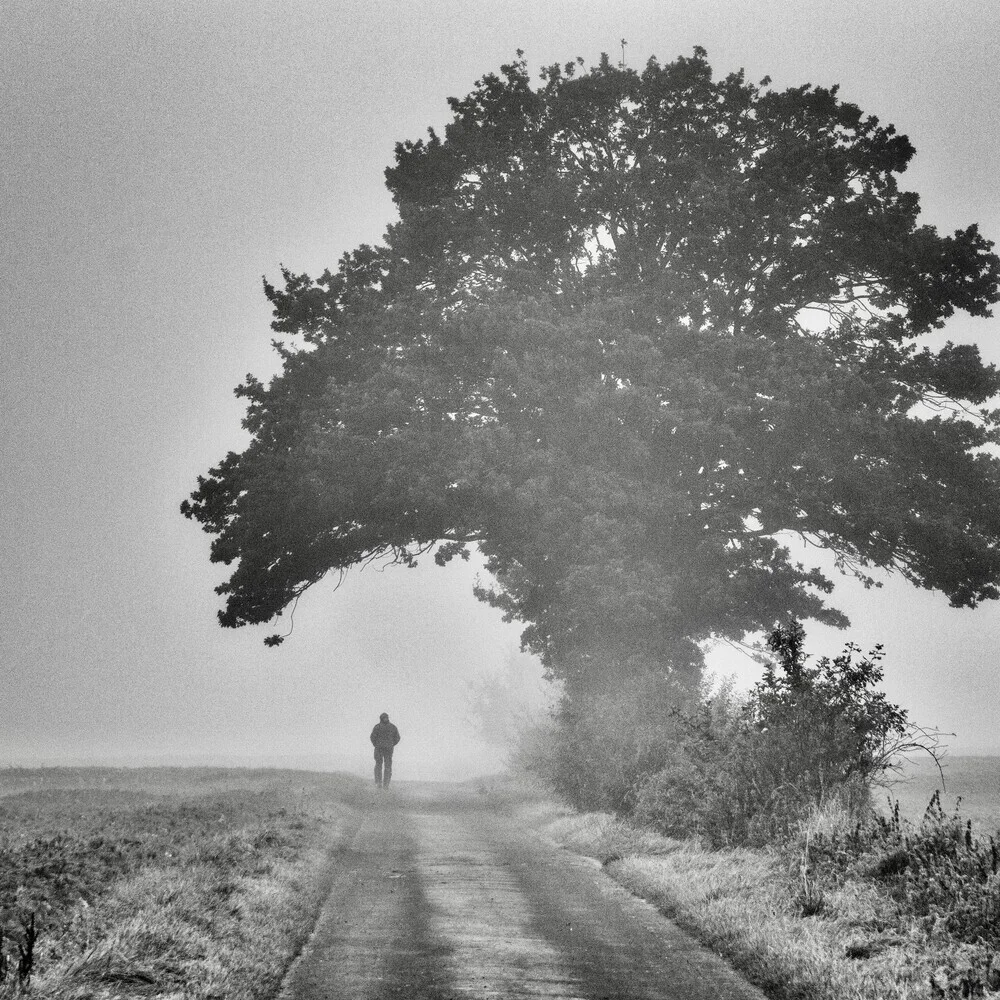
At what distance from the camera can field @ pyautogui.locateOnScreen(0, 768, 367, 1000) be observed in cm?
668

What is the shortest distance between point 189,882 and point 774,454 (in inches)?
753

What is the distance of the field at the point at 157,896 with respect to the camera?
6683mm

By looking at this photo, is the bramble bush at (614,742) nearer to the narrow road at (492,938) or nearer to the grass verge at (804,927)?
the narrow road at (492,938)

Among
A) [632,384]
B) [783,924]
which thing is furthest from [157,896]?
[632,384]

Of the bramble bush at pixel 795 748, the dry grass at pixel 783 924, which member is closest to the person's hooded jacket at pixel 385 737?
the bramble bush at pixel 795 748

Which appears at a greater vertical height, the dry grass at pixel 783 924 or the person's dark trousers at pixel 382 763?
the dry grass at pixel 783 924

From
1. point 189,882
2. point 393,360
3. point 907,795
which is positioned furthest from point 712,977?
point 907,795

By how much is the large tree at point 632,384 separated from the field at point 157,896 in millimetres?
8674

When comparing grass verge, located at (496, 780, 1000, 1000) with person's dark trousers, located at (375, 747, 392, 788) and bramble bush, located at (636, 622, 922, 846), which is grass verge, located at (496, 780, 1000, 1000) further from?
person's dark trousers, located at (375, 747, 392, 788)

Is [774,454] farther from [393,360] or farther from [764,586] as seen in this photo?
[393,360]

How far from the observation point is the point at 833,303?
28.3m

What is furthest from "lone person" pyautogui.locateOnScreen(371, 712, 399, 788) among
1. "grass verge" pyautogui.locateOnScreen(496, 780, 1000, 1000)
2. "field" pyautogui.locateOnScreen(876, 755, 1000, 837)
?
"grass verge" pyautogui.locateOnScreen(496, 780, 1000, 1000)

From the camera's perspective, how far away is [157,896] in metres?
9.17

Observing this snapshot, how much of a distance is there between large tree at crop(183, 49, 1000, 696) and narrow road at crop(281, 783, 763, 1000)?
10174 millimetres
